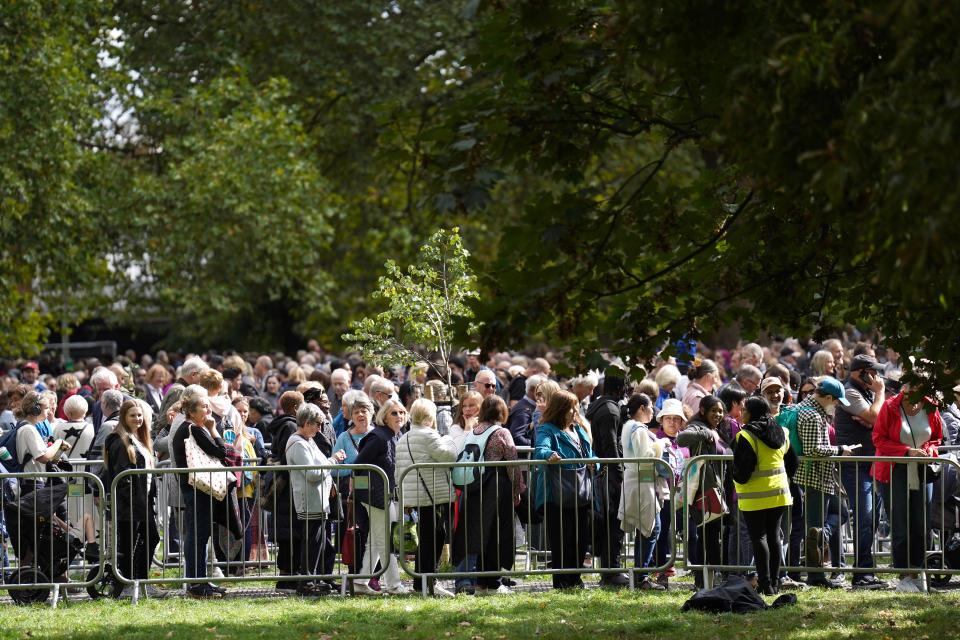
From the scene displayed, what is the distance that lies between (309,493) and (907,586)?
189 inches

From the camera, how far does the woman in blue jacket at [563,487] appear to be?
1051cm

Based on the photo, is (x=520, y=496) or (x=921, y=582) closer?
(x=921, y=582)

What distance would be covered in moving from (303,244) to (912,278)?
993 inches

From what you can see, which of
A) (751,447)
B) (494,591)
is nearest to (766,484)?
(751,447)

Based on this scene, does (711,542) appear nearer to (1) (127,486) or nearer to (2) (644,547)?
(2) (644,547)

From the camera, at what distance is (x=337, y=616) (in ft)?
31.4

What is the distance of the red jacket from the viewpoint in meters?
10.6

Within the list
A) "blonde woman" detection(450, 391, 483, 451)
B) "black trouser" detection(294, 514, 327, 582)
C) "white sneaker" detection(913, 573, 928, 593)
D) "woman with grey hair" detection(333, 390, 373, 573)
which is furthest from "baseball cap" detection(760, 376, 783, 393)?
"black trouser" detection(294, 514, 327, 582)

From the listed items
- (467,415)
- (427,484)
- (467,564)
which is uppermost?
(467,415)

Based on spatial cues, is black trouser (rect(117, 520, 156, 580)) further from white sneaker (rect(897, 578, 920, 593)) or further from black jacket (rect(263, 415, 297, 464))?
white sneaker (rect(897, 578, 920, 593))

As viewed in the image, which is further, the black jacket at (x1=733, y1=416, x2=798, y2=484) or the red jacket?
the red jacket

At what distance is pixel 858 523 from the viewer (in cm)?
1055

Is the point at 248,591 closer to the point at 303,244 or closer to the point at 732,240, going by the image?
the point at 732,240

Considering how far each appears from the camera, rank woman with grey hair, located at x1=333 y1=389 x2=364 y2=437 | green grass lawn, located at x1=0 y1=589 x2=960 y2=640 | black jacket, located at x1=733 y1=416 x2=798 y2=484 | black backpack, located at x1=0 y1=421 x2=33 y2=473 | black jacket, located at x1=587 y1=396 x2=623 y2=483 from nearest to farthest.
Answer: green grass lawn, located at x1=0 y1=589 x2=960 y2=640
black jacket, located at x1=733 y1=416 x2=798 y2=484
black jacket, located at x1=587 y1=396 x2=623 y2=483
woman with grey hair, located at x1=333 y1=389 x2=364 y2=437
black backpack, located at x1=0 y1=421 x2=33 y2=473
